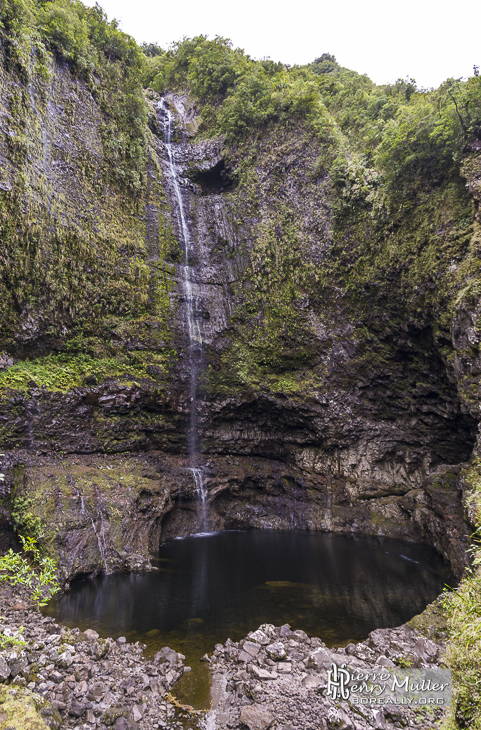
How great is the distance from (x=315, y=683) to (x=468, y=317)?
1114 centimetres

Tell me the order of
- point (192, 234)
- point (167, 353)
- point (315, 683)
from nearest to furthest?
point (315, 683) → point (167, 353) → point (192, 234)

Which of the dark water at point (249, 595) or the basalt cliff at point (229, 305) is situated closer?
the dark water at point (249, 595)

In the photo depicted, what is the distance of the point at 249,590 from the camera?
10805 mm

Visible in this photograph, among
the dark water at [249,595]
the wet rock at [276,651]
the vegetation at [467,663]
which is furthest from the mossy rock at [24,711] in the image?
the vegetation at [467,663]

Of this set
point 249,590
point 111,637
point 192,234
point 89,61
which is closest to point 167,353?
point 192,234

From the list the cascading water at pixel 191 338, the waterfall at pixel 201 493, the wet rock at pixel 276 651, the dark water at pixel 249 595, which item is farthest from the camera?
the cascading water at pixel 191 338

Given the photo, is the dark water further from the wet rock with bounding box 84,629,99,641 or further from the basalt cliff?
the basalt cliff

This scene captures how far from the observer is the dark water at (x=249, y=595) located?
8234 millimetres

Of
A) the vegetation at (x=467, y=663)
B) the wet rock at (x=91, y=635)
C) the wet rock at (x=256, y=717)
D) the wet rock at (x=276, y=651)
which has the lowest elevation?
the wet rock at (x=256, y=717)

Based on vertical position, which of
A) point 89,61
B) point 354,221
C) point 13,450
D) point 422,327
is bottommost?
point 13,450

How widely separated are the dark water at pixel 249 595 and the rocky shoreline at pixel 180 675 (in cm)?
51

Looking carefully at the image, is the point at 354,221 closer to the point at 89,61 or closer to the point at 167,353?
the point at 167,353

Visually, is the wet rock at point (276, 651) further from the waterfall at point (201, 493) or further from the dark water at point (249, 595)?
the waterfall at point (201, 493)

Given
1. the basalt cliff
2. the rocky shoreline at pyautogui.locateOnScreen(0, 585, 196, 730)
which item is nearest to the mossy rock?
the rocky shoreline at pyautogui.locateOnScreen(0, 585, 196, 730)
